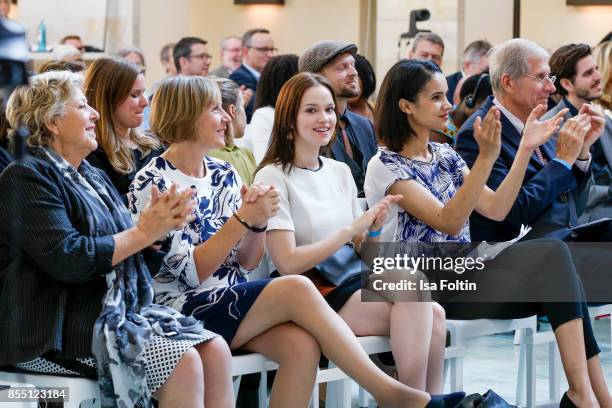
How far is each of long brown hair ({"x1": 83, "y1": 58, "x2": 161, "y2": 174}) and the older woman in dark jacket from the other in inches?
31.9

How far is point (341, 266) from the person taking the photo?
3.45 m

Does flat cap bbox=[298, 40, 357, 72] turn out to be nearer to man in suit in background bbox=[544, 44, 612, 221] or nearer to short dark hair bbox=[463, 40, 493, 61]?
man in suit in background bbox=[544, 44, 612, 221]

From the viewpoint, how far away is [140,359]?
279 cm

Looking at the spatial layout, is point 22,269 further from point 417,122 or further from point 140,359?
point 417,122

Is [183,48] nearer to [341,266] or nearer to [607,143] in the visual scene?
[607,143]

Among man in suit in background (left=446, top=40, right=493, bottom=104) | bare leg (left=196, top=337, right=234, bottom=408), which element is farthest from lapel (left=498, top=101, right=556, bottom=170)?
man in suit in background (left=446, top=40, right=493, bottom=104)

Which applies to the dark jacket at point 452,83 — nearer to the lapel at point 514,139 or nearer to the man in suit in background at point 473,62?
the man in suit in background at point 473,62

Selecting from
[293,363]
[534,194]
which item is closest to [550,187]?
[534,194]

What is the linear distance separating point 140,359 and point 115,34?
717 centimetres

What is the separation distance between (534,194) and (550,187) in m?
0.06

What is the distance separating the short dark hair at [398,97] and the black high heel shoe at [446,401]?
93 centimetres

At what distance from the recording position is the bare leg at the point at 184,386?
2.79 meters

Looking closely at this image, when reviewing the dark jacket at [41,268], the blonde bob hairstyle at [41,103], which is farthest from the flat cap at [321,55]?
the dark jacket at [41,268]

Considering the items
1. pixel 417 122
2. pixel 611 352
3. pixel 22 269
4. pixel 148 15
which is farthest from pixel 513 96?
pixel 148 15
